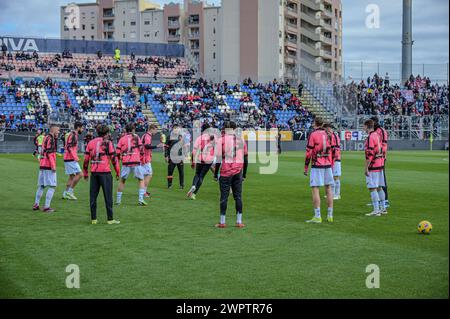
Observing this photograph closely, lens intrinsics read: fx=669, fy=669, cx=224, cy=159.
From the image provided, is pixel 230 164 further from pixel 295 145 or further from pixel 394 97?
pixel 394 97

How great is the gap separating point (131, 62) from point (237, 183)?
214 ft

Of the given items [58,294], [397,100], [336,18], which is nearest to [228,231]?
[58,294]

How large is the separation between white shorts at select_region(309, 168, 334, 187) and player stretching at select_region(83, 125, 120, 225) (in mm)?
4339

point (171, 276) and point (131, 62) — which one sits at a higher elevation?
point (131, 62)

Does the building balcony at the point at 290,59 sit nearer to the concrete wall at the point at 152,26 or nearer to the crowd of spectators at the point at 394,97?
the crowd of spectators at the point at 394,97

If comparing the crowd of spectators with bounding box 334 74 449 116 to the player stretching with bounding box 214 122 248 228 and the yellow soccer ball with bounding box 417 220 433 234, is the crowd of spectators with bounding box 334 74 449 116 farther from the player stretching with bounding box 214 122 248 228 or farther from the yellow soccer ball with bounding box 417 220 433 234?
the yellow soccer ball with bounding box 417 220 433 234

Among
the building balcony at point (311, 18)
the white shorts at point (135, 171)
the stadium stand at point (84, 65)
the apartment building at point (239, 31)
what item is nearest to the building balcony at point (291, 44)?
the apartment building at point (239, 31)

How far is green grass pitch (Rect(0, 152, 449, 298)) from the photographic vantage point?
27.8 ft

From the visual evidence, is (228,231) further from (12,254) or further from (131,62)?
(131,62)

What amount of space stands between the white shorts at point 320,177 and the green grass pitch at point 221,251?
3.01 ft

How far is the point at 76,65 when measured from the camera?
7275 centimetres

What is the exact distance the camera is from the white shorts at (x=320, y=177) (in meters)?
14.3

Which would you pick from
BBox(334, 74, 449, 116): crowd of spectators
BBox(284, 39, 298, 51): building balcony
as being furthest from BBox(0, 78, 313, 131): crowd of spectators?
BBox(284, 39, 298, 51): building balcony

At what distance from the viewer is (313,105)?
226ft
